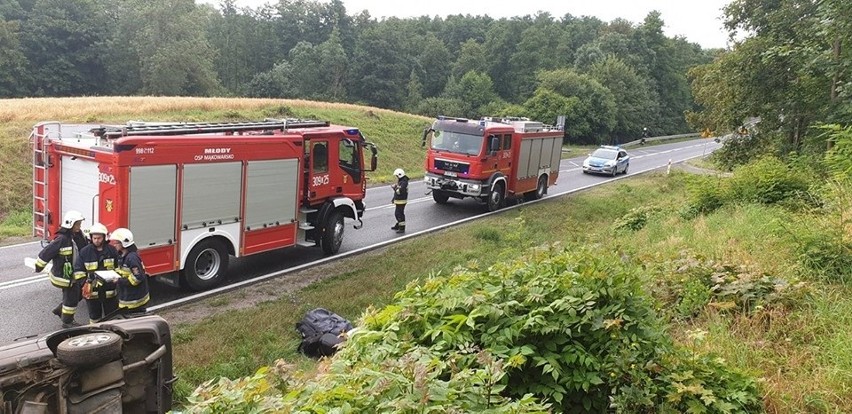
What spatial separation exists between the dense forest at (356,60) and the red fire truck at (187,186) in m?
40.4

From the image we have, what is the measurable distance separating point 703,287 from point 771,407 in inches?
80.0

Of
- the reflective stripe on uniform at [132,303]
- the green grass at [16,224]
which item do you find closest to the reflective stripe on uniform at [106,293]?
the reflective stripe on uniform at [132,303]

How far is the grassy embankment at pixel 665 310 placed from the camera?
4.18m

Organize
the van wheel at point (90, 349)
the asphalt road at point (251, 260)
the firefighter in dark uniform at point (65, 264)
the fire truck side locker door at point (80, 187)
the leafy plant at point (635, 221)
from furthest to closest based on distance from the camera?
the leafy plant at point (635, 221) → the fire truck side locker door at point (80, 187) → the asphalt road at point (251, 260) → the firefighter in dark uniform at point (65, 264) → the van wheel at point (90, 349)

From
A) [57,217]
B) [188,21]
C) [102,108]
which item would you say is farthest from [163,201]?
[188,21]

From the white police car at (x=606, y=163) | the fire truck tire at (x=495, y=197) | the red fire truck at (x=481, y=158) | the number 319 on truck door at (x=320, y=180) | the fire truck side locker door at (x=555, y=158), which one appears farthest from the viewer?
the white police car at (x=606, y=163)

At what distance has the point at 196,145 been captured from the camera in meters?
8.66

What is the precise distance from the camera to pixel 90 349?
359 centimetres

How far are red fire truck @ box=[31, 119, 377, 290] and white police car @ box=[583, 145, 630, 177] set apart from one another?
19.3 meters

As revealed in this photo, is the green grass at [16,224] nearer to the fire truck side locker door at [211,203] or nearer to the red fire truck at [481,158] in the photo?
the fire truck side locker door at [211,203]

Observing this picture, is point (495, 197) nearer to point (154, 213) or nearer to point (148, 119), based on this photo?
point (154, 213)

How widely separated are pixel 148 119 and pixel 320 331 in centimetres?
2188

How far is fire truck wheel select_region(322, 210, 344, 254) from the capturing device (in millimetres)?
11453

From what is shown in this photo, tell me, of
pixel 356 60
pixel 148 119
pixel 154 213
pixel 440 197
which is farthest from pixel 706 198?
pixel 356 60
